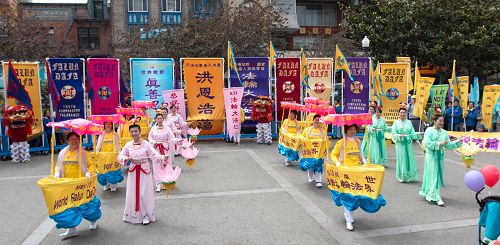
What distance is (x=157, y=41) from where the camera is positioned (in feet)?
68.9

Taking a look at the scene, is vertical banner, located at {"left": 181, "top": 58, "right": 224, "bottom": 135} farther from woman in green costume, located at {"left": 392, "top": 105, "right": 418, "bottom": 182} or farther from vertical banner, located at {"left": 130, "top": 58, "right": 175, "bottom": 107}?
woman in green costume, located at {"left": 392, "top": 105, "right": 418, "bottom": 182}

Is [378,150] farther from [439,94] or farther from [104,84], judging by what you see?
[104,84]

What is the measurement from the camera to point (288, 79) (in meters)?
15.3

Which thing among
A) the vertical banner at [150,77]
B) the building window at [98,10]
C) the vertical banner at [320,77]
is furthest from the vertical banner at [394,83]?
the building window at [98,10]

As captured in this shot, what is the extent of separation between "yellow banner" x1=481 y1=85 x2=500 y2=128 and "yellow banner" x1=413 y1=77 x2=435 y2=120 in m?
3.36

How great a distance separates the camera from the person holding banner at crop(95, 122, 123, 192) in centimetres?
834

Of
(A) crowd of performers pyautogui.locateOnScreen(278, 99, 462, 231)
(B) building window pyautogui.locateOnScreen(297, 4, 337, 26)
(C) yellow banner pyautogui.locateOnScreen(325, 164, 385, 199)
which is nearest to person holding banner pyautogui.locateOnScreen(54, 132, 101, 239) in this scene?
(C) yellow banner pyautogui.locateOnScreen(325, 164, 385, 199)

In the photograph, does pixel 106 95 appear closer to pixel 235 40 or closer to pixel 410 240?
pixel 235 40

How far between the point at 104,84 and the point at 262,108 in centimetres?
556

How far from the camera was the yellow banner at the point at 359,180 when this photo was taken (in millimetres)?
5906

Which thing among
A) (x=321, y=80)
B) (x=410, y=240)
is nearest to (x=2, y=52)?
(x=321, y=80)

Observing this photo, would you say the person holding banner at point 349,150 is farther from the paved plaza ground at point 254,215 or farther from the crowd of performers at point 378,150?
the paved plaza ground at point 254,215

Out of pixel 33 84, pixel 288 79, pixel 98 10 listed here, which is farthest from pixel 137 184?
pixel 98 10

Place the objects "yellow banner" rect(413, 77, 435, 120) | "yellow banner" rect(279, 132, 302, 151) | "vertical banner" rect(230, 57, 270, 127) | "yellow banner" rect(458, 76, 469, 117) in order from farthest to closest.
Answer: "vertical banner" rect(230, 57, 270, 127) → "yellow banner" rect(458, 76, 469, 117) → "yellow banner" rect(413, 77, 435, 120) → "yellow banner" rect(279, 132, 302, 151)
